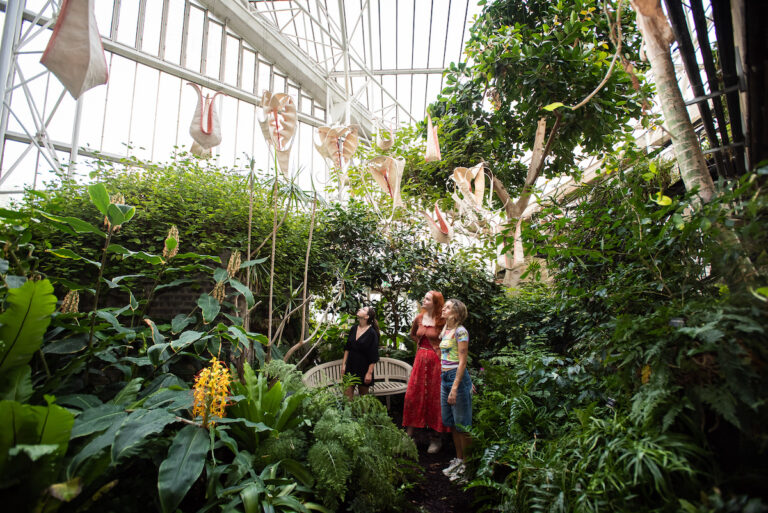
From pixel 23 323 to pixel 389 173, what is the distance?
13.8 feet

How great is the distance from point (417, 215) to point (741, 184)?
5087mm

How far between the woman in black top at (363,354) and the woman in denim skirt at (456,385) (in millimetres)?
860

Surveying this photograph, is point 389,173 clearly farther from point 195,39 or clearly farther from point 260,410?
point 195,39

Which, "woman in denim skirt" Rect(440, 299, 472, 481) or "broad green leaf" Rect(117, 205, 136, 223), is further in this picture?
"woman in denim skirt" Rect(440, 299, 472, 481)

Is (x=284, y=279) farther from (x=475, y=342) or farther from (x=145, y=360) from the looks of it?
(x=475, y=342)

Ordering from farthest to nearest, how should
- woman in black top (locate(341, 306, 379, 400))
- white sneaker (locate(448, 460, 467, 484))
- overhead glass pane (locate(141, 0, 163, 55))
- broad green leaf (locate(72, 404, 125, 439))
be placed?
overhead glass pane (locate(141, 0, 163, 55)), woman in black top (locate(341, 306, 379, 400)), white sneaker (locate(448, 460, 467, 484)), broad green leaf (locate(72, 404, 125, 439))

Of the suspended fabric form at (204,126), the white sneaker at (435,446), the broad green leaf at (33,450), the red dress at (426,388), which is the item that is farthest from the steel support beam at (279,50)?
the broad green leaf at (33,450)

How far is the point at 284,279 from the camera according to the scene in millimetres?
4230

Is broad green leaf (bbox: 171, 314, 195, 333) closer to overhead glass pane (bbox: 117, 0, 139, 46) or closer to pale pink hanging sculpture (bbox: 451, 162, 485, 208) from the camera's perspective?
pale pink hanging sculpture (bbox: 451, 162, 485, 208)

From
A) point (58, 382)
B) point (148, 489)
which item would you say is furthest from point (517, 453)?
point (58, 382)

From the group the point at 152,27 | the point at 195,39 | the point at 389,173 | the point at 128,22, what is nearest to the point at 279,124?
the point at 389,173

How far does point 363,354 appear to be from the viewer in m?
3.96

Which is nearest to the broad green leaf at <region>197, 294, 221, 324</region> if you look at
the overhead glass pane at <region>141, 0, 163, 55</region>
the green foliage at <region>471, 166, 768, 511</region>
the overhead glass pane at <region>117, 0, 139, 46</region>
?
the green foliage at <region>471, 166, 768, 511</region>

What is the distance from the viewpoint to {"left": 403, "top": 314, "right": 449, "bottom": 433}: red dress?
353 cm
